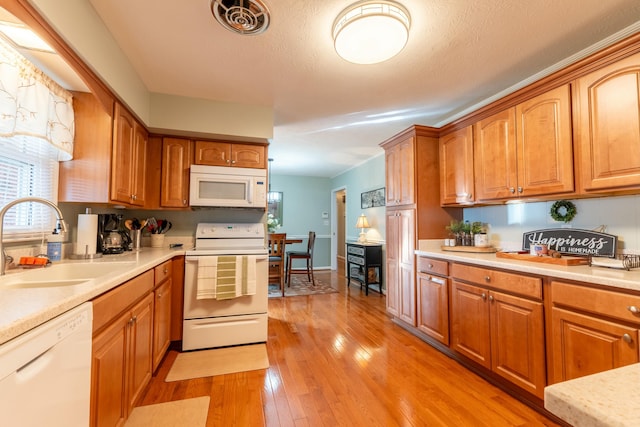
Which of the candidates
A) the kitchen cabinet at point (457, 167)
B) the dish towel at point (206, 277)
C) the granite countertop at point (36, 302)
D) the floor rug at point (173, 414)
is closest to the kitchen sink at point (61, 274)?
the granite countertop at point (36, 302)

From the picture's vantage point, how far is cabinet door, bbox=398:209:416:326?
288cm

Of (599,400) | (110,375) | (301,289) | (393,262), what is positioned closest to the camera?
(599,400)

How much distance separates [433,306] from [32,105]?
3.20 metres

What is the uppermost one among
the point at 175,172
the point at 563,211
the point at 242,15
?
the point at 242,15

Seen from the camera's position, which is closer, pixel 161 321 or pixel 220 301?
pixel 161 321

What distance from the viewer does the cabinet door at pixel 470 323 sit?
6.74ft

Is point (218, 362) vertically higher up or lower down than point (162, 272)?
lower down

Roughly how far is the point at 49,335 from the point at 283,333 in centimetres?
229

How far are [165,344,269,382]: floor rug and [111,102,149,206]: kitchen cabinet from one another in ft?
4.54

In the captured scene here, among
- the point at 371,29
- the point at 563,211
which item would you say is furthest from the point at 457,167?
the point at 371,29

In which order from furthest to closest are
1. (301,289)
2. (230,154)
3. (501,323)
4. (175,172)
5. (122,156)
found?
(301,289), (230,154), (175,172), (122,156), (501,323)

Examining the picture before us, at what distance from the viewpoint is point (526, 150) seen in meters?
2.07

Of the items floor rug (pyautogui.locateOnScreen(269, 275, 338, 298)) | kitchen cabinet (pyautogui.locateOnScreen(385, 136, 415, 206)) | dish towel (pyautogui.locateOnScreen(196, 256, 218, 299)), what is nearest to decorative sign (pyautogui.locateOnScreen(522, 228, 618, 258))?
kitchen cabinet (pyautogui.locateOnScreen(385, 136, 415, 206))

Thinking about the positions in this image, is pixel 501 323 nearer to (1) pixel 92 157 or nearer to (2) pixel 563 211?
(2) pixel 563 211
